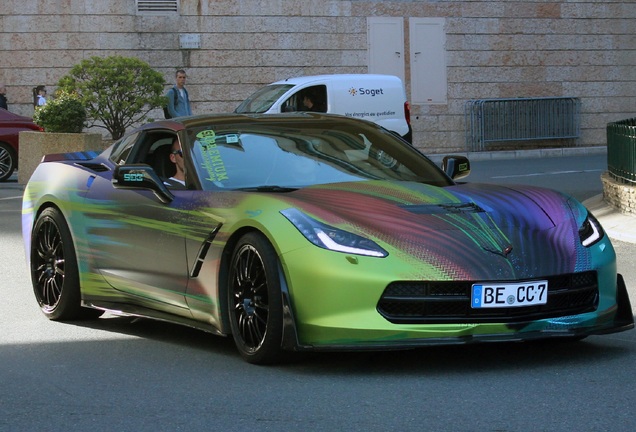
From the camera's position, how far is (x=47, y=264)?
28.7 feet

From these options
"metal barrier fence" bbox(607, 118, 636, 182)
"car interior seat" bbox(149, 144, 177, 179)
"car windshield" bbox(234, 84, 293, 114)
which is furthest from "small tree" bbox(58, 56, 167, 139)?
"car interior seat" bbox(149, 144, 177, 179)

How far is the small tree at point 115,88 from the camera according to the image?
24.3 m

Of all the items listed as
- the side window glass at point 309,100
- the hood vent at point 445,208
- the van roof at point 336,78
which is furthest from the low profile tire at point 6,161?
the hood vent at point 445,208

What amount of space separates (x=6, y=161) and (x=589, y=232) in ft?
59.6

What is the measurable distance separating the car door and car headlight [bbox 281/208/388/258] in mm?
979

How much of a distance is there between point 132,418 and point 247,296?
4.22 feet

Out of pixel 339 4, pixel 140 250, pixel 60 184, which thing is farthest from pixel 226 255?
pixel 339 4

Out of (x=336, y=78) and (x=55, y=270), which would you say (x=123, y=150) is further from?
(x=336, y=78)

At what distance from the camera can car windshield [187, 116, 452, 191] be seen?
750cm

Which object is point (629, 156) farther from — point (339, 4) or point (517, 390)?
point (339, 4)

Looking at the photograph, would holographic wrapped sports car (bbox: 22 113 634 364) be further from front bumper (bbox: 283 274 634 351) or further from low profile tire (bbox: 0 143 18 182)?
low profile tire (bbox: 0 143 18 182)

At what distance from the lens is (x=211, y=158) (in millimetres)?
7648

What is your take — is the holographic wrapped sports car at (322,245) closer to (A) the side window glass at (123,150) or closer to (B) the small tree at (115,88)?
(A) the side window glass at (123,150)

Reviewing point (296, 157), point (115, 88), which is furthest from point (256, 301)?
point (115, 88)
